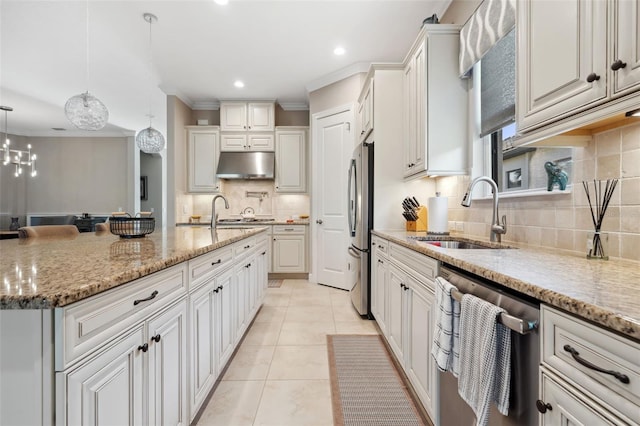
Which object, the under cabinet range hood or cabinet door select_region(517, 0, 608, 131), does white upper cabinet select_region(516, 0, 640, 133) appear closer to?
cabinet door select_region(517, 0, 608, 131)

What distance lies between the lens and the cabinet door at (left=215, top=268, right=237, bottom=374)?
1825mm

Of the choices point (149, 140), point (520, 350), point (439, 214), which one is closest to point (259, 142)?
point (149, 140)

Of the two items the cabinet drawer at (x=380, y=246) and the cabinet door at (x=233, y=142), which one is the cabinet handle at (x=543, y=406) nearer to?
the cabinet drawer at (x=380, y=246)

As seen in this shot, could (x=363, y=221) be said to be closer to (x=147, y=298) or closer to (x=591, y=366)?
(x=147, y=298)

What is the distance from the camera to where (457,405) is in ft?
4.02

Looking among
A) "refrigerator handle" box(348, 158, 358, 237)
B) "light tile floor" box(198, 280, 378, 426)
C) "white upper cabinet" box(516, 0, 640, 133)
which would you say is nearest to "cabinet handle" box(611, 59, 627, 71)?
"white upper cabinet" box(516, 0, 640, 133)

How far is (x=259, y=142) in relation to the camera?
5141 mm

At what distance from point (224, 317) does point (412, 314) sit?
1171mm

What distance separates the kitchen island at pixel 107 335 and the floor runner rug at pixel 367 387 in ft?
2.61

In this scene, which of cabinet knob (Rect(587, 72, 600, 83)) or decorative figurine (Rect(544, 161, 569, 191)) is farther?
decorative figurine (Rect(544, 161, 569, 191))

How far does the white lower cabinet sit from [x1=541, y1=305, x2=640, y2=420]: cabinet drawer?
701 millimetres

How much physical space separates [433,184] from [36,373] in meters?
2.95

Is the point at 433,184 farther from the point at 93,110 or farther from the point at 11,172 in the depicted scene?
the point at 11,172

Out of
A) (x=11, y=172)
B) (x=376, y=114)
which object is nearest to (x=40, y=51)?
(x=376, y=114)
